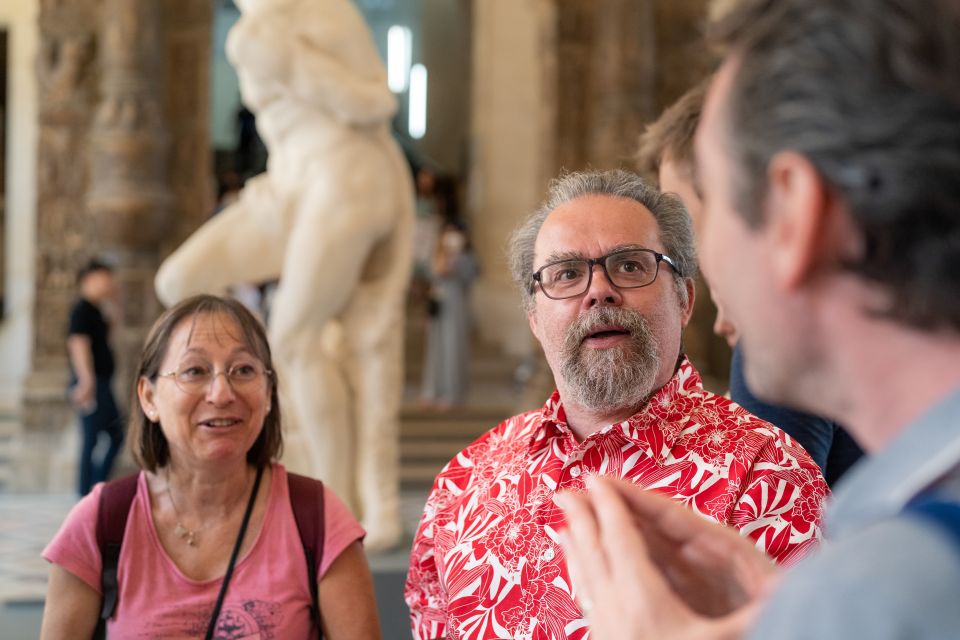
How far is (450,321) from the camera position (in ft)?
30.6

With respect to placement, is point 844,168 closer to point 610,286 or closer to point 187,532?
point 610,286

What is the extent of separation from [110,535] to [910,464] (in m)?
1.85

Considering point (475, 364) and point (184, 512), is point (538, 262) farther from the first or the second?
point (475, 364)

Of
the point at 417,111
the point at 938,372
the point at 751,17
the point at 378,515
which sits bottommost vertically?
the point at 378,515

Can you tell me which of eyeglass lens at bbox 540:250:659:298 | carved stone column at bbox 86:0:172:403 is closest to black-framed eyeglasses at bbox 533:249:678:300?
eyeglass lens at bbox 540:250:659:298

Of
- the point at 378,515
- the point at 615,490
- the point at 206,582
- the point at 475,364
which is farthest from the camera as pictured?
the point at 475,364

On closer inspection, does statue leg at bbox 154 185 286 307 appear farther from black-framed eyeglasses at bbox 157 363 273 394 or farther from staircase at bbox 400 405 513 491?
staircase at bbox 400 405 513 491

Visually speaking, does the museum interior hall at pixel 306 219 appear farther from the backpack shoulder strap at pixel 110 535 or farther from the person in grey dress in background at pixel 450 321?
the backpack shoulder strap at pixel 110 535

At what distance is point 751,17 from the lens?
815 mm

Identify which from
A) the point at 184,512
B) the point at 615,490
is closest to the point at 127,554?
the point at 184,512

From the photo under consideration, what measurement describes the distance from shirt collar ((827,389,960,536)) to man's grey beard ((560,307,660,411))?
1.16 metres

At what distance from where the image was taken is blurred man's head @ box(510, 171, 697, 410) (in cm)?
191

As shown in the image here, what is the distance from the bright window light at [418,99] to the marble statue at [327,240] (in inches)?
665

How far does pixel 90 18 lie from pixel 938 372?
827cm
